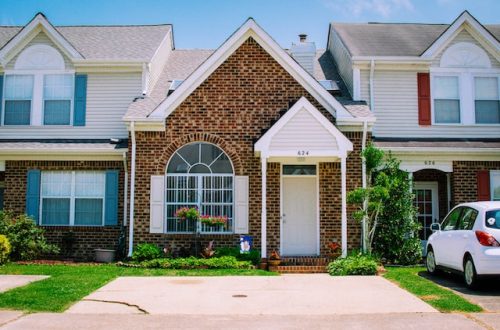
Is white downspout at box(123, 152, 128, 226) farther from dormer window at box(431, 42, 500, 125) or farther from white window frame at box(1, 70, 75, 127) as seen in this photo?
dormer window at box(431, 42, 500, 125)

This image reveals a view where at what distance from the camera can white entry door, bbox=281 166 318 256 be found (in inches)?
617

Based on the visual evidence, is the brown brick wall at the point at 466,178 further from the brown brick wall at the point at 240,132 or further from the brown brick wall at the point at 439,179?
the brown brick wall at the point at 240,132

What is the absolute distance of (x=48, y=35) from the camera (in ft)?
57.9

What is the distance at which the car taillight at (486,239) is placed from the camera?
9784mm

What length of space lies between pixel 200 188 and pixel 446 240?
269 inches

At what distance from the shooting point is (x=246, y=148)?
50.9ft

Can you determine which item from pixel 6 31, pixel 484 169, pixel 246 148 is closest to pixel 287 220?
pixel 246 148

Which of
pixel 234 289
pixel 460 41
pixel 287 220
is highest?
pixel 460 41

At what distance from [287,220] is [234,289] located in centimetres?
530

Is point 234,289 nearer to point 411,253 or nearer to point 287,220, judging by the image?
point 287,220

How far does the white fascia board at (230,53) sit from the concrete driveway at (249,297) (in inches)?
207

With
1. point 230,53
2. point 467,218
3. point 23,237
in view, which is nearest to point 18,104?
point 23,237

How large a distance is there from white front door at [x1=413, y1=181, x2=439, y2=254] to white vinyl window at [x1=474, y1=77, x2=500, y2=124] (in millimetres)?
2531

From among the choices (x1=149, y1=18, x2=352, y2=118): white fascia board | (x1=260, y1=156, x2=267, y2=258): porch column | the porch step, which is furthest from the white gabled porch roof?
the porch step
